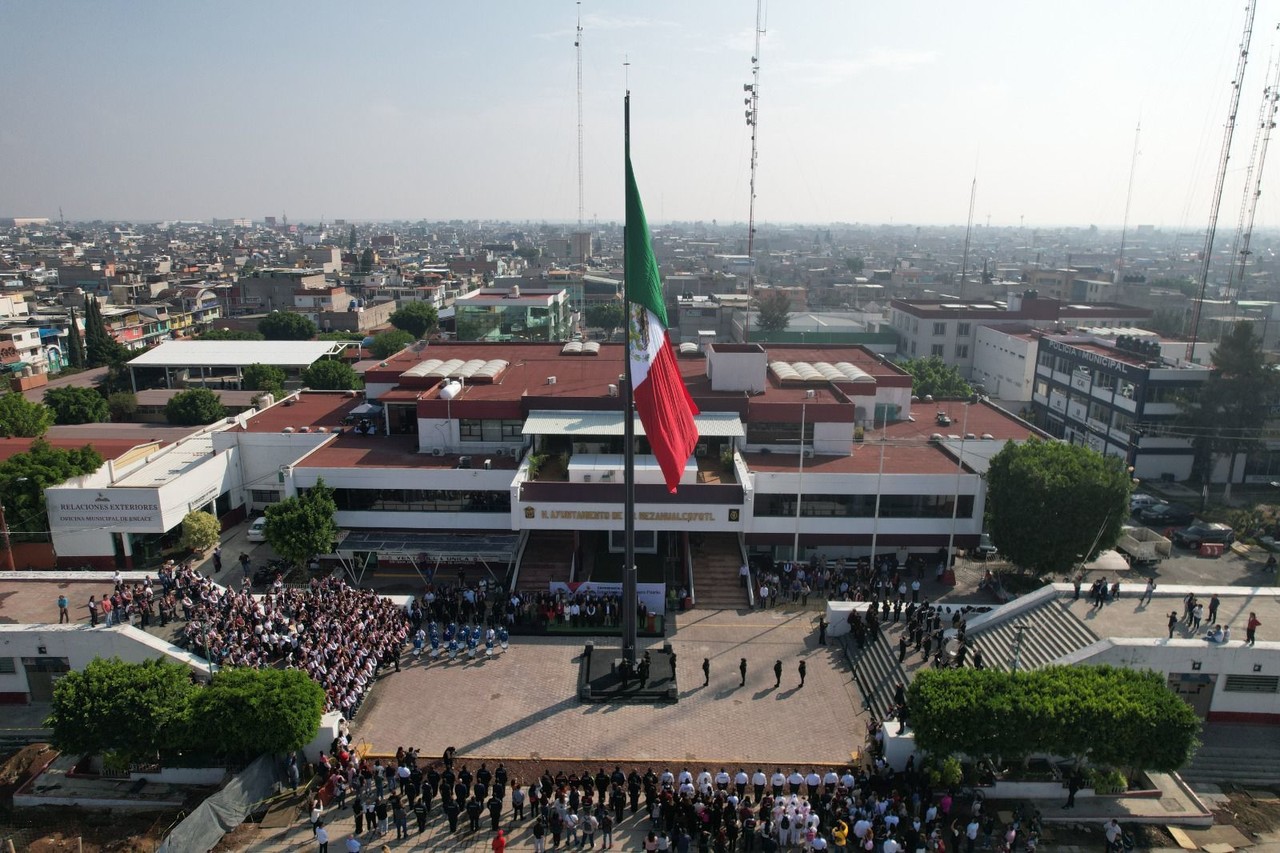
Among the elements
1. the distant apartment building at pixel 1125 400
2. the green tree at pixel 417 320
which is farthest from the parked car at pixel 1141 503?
the green tree at pixel 417 320

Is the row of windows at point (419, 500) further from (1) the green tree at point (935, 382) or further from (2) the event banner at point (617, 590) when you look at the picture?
(1) the green tree at point (935, 382)

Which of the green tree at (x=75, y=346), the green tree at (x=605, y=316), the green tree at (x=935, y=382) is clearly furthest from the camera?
the green tree at (x=605, y=316)

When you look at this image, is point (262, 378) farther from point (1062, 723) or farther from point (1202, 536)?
point (1202, 536)

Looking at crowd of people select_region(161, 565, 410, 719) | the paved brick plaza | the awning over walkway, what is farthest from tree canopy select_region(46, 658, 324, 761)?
the awning over walkway

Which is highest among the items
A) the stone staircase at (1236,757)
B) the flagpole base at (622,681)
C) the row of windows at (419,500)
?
the row of windows at (419,500)

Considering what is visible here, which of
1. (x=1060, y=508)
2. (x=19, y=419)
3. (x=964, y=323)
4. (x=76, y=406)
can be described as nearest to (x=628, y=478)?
(x=1060, y=508)

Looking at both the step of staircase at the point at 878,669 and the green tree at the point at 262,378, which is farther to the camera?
the green tree at the point at 262,378
